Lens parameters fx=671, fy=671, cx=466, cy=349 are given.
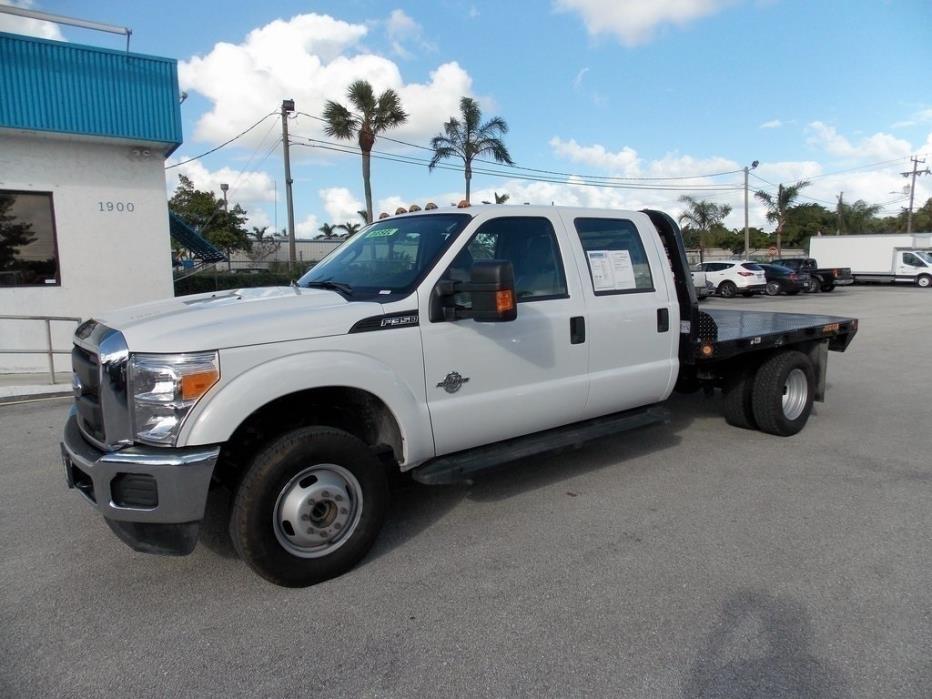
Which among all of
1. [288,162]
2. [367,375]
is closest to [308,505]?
[367,375]

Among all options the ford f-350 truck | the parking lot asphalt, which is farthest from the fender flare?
the parking lot asphalt

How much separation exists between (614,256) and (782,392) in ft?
7.65

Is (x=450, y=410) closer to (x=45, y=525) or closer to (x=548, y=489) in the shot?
Result: (x=548, y=489)

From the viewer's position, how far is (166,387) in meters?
3.02

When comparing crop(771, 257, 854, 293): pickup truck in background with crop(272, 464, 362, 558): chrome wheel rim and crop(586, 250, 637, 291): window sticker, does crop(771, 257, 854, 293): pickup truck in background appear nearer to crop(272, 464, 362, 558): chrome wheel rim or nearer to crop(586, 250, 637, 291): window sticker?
crop(586, 250, 637, 291): window sticker

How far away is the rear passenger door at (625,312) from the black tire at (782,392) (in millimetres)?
1241

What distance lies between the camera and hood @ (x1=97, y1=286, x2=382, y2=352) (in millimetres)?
3076

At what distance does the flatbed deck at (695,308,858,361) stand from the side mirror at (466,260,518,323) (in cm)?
243

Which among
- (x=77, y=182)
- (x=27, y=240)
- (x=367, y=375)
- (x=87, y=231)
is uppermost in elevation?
(x=77, y=182)

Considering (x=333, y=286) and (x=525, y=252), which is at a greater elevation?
(x=525, y=252)

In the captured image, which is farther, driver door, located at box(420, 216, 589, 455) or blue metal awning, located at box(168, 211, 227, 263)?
blue metal awning, located at box(168, 211, 227, 263)

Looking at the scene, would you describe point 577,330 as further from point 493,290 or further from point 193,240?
point 193,240

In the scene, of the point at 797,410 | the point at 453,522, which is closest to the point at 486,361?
the point at 453,522

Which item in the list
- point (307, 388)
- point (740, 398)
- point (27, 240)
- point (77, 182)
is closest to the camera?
point (307, 388)
